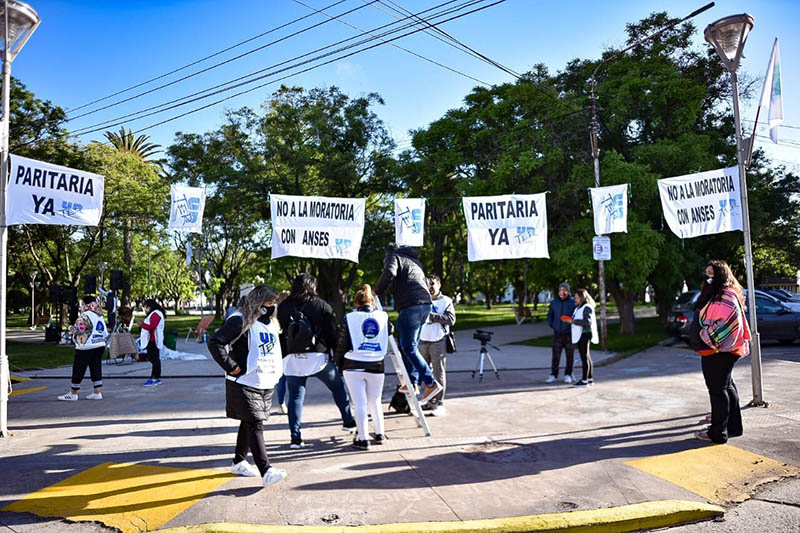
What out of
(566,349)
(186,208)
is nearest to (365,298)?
(566,349)

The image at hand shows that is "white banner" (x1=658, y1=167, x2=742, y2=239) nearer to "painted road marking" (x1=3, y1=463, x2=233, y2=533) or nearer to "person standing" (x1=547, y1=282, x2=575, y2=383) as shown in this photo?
"person standing" (x1=547, y1=282, x2=575, y2=383)

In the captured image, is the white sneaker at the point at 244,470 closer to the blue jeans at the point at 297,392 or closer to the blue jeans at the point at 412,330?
the blue jeans at the point at 297,392

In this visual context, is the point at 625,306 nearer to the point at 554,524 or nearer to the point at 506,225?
the point at 506,225

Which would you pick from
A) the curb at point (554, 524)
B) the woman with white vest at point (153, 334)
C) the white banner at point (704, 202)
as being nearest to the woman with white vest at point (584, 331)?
the white banner at point (704, 202)

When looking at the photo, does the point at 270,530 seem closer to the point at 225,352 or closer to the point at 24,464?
the point at 225,352

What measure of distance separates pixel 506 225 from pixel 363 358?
7945mm

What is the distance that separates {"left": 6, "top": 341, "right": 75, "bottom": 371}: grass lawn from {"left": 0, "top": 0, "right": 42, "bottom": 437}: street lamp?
859 centimetres

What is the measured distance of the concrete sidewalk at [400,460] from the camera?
4391mm

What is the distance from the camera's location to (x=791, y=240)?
3105 cm

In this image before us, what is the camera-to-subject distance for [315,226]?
1316 centimetres

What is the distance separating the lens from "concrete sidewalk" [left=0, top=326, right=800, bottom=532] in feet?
14.4

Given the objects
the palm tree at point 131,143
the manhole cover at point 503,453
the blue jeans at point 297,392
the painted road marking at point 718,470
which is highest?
the palm tree at point 131,143

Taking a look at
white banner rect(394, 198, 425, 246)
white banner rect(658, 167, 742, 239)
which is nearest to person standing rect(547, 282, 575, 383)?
white banner rect(658, 167, 742, 239)

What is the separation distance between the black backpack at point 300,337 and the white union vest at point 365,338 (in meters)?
0.43
